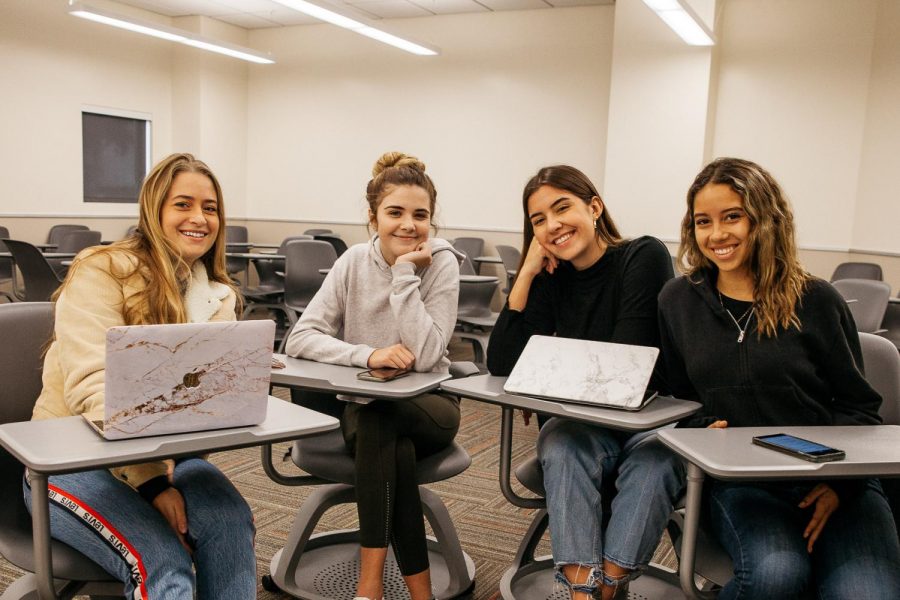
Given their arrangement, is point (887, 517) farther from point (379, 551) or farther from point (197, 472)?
point (197, 472)

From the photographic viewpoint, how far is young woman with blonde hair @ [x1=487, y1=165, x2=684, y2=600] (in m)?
1.65

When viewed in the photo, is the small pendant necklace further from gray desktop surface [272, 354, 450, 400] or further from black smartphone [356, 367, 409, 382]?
black smartphone [356, 367, 409, 382]

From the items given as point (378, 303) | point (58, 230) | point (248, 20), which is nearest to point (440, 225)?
point (248, 20)

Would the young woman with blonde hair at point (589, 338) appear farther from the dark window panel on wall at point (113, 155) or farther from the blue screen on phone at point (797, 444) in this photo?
the dark window panel on wall at point (113, 155)

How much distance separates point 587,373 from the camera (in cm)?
171

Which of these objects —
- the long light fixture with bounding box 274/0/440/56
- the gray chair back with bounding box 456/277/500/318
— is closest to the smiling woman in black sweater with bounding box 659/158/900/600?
the gray chair back with bounding box 456/277/500/318

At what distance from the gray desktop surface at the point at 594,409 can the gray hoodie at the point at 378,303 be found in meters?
0.35

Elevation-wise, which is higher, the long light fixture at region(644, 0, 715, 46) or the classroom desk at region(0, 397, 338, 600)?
the long light fixture at region(644, 0, 715, 46)

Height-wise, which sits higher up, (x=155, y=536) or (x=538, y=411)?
(x=538, y=411)

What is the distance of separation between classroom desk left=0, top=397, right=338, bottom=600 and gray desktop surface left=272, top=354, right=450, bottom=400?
11.4 inches

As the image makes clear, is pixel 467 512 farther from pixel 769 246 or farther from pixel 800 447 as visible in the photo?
pixel 800 447

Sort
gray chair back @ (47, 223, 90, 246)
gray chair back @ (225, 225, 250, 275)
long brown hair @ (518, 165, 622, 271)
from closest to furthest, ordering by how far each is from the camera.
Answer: long brown hair @ (518, 165, 622, 271) → gray chair back @ (225, 225, 250, 275) → gray chair back @ (47, 223, 90, 246)

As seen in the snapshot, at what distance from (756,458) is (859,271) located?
17.0 feet

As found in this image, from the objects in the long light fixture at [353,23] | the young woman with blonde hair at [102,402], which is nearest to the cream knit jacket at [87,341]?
the young woman with blonde hair at [102,402]
